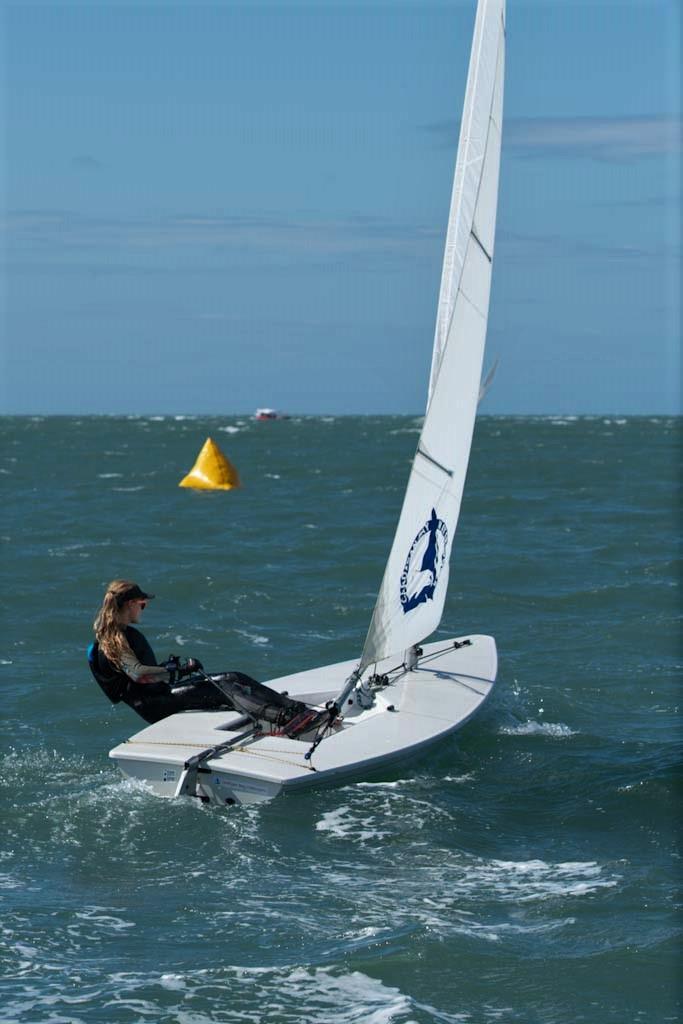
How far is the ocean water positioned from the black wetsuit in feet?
1.85

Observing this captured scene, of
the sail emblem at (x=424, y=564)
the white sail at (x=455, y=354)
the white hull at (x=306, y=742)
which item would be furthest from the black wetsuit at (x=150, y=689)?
the sail emblem at (x=424, y=564)

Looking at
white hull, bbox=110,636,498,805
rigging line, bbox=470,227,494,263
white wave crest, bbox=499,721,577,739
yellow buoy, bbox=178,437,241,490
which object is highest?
rigging line, bbox=470,227,494,263

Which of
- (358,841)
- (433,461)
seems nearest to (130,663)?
(358,841)

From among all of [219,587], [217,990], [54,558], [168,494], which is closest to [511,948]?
[217,990]

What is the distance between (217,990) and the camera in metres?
6.45

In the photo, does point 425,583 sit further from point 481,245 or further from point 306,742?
point 481,245

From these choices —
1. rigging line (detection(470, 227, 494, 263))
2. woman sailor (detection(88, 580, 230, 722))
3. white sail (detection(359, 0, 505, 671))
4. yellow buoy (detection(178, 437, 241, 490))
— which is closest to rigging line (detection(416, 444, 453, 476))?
white sail (detection(359, 0, 505, 671))

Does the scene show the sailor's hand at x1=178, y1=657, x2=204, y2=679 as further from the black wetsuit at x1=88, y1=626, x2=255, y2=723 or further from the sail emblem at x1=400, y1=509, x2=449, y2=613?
the sail emblem at x1=400, y1=509, x2=449, y2=613

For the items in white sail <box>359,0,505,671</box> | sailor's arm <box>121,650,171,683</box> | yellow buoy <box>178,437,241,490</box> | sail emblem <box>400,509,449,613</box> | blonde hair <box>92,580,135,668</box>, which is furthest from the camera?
yellow buoy <box>178,437,241,490</box>

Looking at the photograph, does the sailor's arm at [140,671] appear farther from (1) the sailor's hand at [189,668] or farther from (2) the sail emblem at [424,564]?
(2) the sail emblem at [424,564]

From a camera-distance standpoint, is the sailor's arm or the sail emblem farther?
the sail emblem

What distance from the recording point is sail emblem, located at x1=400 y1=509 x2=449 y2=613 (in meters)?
10.0

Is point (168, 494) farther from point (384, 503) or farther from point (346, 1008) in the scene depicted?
point (346, 1008)

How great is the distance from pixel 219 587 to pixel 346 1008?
40.4 ft
